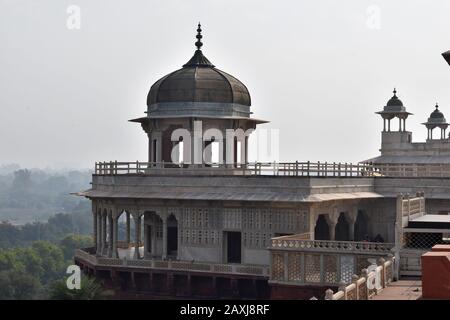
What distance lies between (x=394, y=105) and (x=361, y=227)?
666 inches

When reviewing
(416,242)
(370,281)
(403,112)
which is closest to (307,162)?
(416,242)

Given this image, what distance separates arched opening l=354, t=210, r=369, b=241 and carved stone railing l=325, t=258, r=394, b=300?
1640 centimetres

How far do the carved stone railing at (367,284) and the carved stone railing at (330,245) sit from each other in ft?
12.8

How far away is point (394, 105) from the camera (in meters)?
62.9

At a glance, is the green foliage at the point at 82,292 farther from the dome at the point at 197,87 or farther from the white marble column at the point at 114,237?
the dome at the point at 197,87

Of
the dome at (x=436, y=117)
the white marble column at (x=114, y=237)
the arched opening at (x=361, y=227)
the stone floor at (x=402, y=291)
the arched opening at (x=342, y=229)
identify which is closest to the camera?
the stone floor at (x=402, y=291)

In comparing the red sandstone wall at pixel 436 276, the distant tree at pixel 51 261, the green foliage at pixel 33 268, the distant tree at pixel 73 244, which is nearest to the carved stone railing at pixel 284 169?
the red sandstone wall at pixel 436 276

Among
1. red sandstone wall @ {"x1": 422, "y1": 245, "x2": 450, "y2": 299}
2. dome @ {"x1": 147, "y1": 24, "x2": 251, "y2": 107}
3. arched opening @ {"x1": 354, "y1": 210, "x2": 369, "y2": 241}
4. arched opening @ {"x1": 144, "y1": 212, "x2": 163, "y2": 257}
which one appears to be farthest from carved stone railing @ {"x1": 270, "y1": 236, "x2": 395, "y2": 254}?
dome @ {"x1": 147, "y1": 24, "x2": 251, "y2": 107}

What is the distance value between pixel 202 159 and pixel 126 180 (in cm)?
482

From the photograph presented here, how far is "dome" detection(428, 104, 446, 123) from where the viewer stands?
7256cm

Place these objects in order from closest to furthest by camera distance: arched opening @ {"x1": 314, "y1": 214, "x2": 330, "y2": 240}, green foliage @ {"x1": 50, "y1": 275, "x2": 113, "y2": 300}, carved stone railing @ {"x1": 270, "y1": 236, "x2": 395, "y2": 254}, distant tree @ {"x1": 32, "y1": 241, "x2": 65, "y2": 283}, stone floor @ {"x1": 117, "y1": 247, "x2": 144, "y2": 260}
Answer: carved stone railing @ {"x1": 270, "y1": 236, "x2": 395, "y2": 254} → green foliage @ {"x1": 50, "y1": 275, "x2": 113, "y2": 300} → stone floor @ {"x1": 117, "y1": 247, "x2": 144, "y2": 260} → arched opening @ {"x1": 314, "y1": 214, "x2": 330, "y2": 240} → distant tree @ {"x1": 32, "y1": 241, "x2": 65, "y2": 283}

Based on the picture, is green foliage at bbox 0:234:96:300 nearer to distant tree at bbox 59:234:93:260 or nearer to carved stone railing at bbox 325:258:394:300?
distant tree at bbox 59:234:93:260

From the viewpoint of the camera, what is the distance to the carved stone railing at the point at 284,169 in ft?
140

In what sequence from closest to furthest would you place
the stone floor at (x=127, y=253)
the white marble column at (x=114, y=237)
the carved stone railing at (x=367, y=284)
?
1. the carved stone railing at (x=367, y=284)
2. the white marble column at (x=114, y=237)
3. the stone floor at (x=127, y=253)
